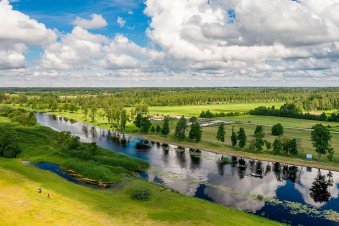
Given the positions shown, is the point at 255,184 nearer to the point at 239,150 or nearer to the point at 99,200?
the point at 239,150

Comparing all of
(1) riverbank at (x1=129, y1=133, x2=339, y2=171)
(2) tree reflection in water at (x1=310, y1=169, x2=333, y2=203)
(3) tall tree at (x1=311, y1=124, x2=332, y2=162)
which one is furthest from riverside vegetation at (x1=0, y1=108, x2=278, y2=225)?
(3) tall tree at (x1=311, y1=124, x2=332, y2=162)

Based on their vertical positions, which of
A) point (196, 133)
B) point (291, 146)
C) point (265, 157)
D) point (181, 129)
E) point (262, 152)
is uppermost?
point (181, 129)

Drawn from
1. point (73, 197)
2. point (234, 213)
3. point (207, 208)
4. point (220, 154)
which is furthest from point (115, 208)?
point (220, 154)

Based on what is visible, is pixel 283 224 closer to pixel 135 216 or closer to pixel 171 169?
pixel 135 216

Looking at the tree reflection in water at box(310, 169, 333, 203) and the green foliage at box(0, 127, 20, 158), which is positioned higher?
the green foliage at box(0, 127, 20, 158)

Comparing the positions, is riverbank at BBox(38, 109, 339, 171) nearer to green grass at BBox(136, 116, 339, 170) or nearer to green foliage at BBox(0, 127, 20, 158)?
green grass at BBox(136, 116, 339, 170)

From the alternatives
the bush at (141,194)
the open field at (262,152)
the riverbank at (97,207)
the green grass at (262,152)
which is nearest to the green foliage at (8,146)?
the riverbank at (97,207)

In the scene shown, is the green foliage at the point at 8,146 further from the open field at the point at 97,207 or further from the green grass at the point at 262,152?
the green grass at the point at 262,152

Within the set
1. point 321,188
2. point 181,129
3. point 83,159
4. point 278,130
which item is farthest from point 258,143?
point 83,159

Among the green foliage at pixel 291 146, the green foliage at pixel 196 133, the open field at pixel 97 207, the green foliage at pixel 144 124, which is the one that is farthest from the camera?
the green foliage at pixel 144 124
